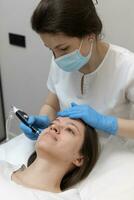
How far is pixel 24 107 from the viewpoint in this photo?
263 centimetres

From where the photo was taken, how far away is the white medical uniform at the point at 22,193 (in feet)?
3.98

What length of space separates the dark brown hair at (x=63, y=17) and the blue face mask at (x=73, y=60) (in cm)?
9

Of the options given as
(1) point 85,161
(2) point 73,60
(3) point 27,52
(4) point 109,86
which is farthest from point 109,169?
(3) point 27,52

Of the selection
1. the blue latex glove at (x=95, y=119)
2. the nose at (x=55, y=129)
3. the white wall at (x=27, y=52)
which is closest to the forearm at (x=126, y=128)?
the blue latex glove at (x=95, y=119)

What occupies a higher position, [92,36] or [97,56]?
[92,36]

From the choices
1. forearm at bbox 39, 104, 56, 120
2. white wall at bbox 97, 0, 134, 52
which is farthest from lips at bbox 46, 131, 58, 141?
white wall at bbox 97, 0, 134, 52

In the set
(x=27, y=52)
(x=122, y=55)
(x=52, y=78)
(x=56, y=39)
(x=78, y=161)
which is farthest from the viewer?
(x=27, y=52)

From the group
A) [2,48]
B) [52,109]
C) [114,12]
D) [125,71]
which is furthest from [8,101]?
[125,71]

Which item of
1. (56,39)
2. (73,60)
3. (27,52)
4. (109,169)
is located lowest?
(109,169)

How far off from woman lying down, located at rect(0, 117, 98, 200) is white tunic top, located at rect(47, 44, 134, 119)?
189 millimetres

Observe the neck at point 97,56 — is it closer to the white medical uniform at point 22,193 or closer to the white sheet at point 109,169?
the white sheet at point 109,169

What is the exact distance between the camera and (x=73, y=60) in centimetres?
143

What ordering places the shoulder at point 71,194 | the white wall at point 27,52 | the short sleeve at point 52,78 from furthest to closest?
the white wall at point 27,52, the short sleeve at point 52,78, the shoulder at point 71,194

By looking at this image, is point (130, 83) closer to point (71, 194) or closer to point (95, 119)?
point (95, 119)
